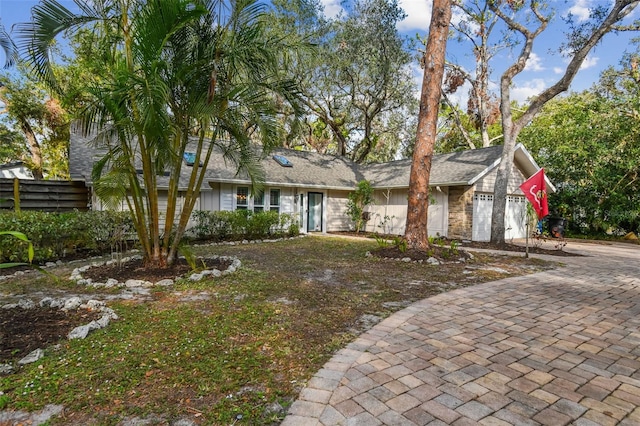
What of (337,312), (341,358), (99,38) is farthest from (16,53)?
(341,358)

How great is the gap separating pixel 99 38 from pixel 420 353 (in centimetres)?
704

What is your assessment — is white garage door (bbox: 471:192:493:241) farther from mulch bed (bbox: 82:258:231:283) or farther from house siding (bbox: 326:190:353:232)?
mulch bed (bbox: 82:258:231:283)

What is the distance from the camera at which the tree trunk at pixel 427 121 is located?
27.9 ft

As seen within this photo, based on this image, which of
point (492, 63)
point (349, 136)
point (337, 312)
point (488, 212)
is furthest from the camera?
point (349, 136)

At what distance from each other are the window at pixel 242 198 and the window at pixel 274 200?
3.47 feet

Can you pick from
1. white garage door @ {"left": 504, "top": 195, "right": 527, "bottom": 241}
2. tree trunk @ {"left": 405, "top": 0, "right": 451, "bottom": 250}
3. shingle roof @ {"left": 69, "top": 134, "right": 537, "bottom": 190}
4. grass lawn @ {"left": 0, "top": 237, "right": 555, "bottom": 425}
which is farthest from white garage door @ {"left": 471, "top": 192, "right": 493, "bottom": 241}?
grass lawn @ {"left": 0, "top": 237, "right": 555, "bottom": 425}

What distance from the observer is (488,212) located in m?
13.2

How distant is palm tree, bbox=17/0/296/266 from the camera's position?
16.7 ft

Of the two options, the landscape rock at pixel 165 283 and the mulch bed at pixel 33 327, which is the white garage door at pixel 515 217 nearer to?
the landscape rock at pixel 165 283

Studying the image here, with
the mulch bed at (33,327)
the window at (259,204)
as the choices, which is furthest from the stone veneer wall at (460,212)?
the mulch bed at (33,327)

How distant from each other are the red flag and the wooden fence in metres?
12.7

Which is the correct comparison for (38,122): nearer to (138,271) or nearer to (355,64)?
(355,64)

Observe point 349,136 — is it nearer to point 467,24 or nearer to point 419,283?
point 467,24

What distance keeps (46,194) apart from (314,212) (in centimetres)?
960
